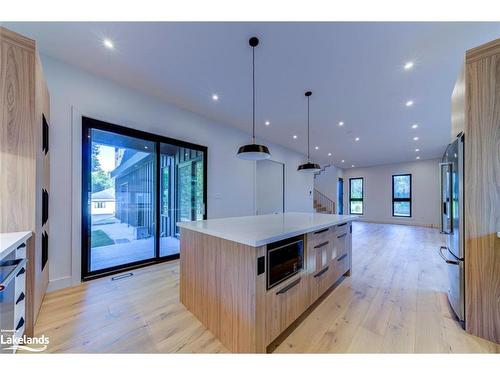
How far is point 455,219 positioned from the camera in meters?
1.93

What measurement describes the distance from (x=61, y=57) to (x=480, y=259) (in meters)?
4.92

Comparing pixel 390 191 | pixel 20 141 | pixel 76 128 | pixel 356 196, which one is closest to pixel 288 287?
pixel 20 141

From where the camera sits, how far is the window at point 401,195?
9.13 meters

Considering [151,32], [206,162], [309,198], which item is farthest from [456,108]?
[309,198]

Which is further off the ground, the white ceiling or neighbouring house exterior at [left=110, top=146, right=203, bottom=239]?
the white ceiling

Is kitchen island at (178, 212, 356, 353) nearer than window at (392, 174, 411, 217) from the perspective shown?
Yes

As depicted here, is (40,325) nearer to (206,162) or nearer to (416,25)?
(206,162)

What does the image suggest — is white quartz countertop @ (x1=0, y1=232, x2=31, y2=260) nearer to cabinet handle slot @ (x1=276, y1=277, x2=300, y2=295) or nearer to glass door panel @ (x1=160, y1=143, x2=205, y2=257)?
cabinet handle slot @ (x1=276, y1=277, x2=300, y2=295)

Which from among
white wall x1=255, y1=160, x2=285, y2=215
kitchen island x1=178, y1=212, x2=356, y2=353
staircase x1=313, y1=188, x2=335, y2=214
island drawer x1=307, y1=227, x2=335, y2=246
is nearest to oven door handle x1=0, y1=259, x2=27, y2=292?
kitchen island x1=178, y1=212, x2=356, y2=353

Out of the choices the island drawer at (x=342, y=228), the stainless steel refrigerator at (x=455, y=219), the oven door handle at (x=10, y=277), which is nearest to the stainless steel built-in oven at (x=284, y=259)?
the island drawer at (x=342, y=228)

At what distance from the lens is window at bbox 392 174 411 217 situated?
9.13 m

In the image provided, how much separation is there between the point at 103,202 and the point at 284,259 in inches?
118

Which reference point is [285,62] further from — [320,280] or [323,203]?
[323,203]

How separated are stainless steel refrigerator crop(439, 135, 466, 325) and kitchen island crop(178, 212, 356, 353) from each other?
1.12m
